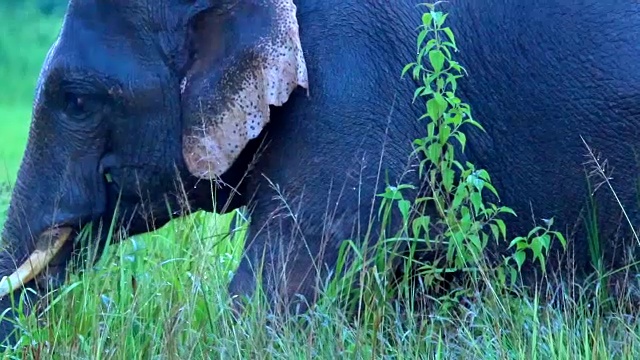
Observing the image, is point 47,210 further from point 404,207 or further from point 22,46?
point 22,46

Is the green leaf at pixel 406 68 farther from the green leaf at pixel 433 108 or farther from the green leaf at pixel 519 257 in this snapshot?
the green leaf at pixel 519 257

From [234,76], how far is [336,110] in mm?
352

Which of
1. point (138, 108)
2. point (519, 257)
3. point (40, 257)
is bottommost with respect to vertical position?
point (519, 257)

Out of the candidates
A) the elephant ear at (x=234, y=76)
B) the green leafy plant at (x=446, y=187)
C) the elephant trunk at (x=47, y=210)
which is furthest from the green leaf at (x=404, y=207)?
the elephant trunk at (x=47, y=210)

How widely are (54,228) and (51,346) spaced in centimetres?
65

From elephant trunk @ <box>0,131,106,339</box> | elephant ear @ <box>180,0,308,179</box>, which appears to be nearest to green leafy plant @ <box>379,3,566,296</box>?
elephant ear @ <box>180,0,308,179</box>

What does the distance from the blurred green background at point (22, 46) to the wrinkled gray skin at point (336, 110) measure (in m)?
9.64

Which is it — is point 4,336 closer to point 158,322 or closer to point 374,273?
point 158,322

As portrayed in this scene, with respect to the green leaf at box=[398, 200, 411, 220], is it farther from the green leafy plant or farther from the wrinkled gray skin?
the wrinkled gray skin

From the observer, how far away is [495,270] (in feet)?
14.5

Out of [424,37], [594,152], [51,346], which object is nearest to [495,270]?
[594,152]

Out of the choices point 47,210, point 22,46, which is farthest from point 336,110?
point 22,46

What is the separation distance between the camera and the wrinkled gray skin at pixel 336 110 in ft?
14.3

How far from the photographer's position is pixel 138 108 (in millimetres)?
4508
